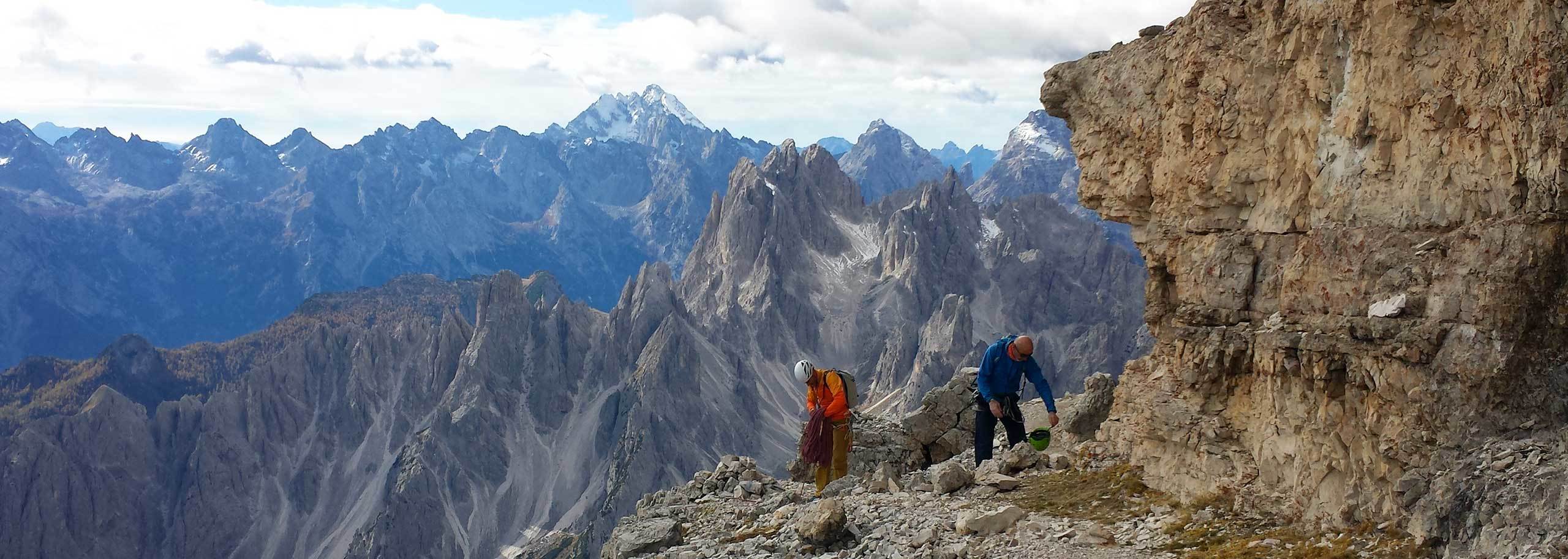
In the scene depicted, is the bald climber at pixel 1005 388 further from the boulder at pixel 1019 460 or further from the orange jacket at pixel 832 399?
the orange jacket at pixel 832 399

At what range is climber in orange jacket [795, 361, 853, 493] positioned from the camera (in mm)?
21750

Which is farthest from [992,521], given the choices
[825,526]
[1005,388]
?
[1005,388]

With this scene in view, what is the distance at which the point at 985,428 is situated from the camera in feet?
69.2

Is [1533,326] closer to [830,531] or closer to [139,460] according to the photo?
[830,531]

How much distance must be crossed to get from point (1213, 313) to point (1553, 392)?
4476mm

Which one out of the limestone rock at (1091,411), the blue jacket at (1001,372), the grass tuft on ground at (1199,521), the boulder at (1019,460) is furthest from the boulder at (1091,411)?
the grass tuft on ground at (1199,521)

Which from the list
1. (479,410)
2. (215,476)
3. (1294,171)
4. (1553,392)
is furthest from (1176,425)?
(215,476)

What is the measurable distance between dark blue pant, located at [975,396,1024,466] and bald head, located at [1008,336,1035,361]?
150cm

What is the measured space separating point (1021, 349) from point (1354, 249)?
7190mm

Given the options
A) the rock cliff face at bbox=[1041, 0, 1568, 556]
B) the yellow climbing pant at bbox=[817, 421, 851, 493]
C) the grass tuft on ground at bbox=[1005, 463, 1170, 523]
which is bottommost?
the yellow climbing pant at bbox=[817, 421, 851, 493]

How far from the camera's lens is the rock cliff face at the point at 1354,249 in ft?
37.7

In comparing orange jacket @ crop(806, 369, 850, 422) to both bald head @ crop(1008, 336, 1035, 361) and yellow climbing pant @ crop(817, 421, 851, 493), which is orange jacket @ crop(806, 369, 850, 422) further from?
bald head @ crop(1008, 336, 1035, 361)

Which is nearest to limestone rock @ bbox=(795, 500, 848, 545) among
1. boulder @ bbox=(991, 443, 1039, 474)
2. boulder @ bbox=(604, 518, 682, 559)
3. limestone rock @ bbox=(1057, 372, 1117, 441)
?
boulder @ bbox=(991, 443, 1039, 474)

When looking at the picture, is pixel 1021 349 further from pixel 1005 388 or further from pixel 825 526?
pixel 825 526
